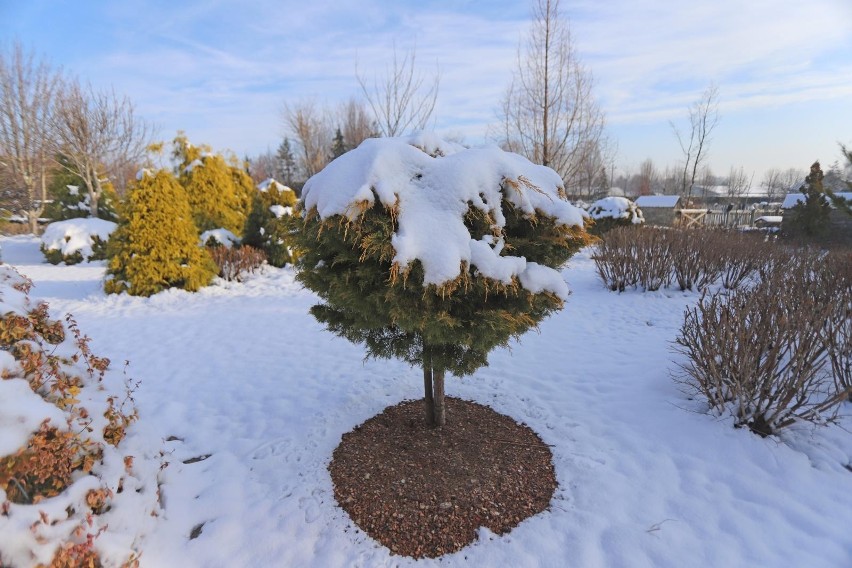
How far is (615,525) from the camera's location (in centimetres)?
244

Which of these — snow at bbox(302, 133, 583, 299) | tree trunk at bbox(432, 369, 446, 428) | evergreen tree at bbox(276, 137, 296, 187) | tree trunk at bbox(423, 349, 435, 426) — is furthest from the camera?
evergreen tree at bbox(276, 137, 296, 187)

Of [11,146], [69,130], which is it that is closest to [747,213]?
[69,130]

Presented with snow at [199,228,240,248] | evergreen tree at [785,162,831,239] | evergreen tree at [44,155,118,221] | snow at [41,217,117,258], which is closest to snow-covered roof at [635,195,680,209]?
evergreen tree at [785,162,831,239]

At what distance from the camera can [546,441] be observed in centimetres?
330

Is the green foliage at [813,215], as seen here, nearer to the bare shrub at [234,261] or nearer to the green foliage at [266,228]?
the green foliage at [266,228]

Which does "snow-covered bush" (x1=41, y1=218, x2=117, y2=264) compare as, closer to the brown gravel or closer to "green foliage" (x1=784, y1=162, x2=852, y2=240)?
the brown gravel

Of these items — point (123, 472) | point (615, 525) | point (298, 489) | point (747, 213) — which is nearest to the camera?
point (123, 472)

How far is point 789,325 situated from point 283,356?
17.3 ft

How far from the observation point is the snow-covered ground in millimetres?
2273

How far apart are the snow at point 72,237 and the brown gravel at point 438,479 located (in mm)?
12783

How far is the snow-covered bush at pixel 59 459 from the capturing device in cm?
164

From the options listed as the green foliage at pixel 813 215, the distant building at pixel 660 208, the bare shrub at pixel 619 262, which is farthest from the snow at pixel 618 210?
the distant building at pixel 660 208

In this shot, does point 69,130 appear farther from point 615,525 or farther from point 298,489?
point 615,525

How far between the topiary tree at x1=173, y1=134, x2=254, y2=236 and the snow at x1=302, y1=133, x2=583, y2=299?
32.8 feet
